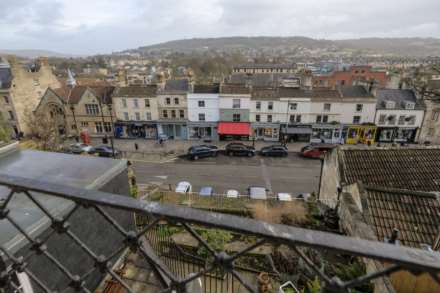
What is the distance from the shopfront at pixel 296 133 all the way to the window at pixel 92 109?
81.7ft

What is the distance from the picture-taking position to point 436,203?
8109 mm

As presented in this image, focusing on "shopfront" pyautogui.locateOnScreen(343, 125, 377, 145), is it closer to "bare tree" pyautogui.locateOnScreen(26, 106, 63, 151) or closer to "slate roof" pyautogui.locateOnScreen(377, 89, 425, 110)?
"slate roof" pyautogui.locateOnScreen(377, 89, 425, 110)

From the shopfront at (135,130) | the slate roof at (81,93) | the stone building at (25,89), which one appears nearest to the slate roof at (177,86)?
the shopfront at (135,130)

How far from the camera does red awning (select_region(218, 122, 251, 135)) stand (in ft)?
101

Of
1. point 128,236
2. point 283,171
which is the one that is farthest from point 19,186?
point 283,171

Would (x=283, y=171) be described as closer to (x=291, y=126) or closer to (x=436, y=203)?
(x=291, y=126)

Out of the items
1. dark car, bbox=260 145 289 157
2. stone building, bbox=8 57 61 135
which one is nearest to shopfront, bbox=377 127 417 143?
dark car, bbox=260 145 289 157

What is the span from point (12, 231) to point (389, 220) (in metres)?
9.74

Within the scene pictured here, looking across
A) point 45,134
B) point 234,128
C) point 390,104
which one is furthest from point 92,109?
point 390,104

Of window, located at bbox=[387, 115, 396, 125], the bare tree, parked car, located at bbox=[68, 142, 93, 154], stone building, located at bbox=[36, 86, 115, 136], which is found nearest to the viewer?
the bare tree

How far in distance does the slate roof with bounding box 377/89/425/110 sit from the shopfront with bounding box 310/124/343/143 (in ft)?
18.7

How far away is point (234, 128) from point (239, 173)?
8.90 meters

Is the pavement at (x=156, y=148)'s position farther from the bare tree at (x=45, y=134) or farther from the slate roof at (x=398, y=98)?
the slate roof at (x=398, y=98)

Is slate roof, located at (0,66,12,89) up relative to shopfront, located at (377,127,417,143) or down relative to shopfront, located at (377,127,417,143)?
up
